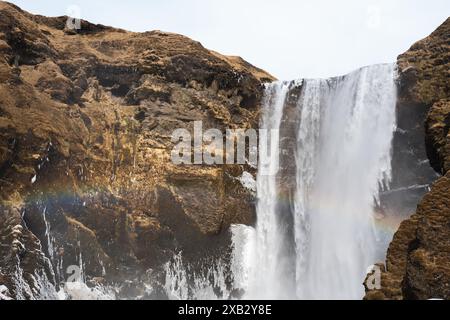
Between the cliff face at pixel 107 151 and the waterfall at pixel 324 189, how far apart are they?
1748mm

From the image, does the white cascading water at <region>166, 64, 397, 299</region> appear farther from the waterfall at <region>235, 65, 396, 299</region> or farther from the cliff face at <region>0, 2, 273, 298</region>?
the cliff face at <region>0, 2, 273, 298</region>

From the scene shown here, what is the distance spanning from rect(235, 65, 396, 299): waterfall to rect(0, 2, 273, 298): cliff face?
1.75 meters

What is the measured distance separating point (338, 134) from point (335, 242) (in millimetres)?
5454

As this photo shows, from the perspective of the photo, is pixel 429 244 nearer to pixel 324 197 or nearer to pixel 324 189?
pixel 324 197

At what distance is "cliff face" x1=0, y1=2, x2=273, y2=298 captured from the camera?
21.1 meters

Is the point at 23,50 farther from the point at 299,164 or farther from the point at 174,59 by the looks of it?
the point at 299,164

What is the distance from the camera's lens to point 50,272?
2078 centimetres

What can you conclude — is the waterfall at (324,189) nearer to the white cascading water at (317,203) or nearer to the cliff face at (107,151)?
the white cascading water at (317,203)

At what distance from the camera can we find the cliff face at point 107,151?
21.1 metres

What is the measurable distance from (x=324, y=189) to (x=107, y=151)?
1059cm

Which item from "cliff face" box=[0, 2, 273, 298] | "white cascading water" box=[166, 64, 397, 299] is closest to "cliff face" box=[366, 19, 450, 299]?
"white cascading water" box=[166, 64, 397, 299]

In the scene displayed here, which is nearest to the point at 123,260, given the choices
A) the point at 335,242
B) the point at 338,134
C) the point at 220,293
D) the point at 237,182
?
the point at 220,293

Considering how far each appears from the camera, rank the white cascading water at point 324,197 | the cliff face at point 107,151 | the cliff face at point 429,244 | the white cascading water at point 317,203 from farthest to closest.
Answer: the white cascading water at point 324,197, the white cascading water at point 317,203, the cliff face at point 107,151, the cliff face at point 429,244

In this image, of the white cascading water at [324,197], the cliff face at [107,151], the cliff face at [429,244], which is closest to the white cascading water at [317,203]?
the white cascading water at [324,197]
